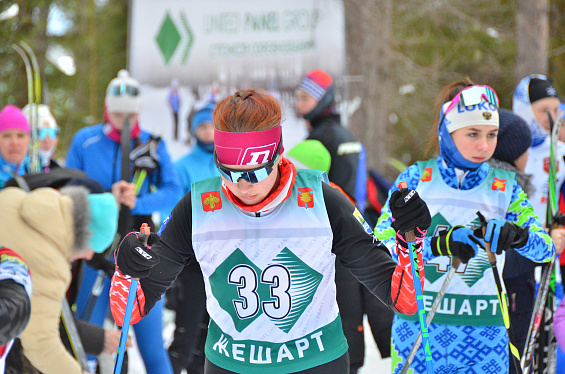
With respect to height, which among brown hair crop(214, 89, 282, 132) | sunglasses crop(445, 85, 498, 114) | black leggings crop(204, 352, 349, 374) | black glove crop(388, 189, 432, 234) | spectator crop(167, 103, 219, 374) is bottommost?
spectator crop(167, 103, 219, 374)

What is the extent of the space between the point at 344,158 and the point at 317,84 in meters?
0.69

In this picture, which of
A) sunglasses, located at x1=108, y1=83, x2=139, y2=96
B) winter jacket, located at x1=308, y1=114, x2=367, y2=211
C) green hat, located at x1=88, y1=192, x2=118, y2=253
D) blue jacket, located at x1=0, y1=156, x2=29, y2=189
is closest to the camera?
green hat, located at x1=88, y1=192, x2=118, y2=253

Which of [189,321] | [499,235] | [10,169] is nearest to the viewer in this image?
[499,235]

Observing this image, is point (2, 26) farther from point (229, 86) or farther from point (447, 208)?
point (229, 86)

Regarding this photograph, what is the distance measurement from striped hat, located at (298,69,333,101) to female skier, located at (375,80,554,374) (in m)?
1.65

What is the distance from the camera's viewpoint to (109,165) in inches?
191

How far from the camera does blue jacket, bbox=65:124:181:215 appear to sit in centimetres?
480

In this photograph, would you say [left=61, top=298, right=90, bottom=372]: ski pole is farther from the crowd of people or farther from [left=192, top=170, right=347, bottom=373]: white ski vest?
[left=192, top=170, right=347, bottom=373]: white ski vest

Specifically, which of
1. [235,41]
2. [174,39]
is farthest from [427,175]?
[174,39]

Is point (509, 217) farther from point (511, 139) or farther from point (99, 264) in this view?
point (99, 264)

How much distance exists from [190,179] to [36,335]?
2.69 m

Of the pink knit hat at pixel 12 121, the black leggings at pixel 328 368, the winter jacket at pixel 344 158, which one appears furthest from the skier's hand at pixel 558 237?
the pink knit hat at pixel 12 121

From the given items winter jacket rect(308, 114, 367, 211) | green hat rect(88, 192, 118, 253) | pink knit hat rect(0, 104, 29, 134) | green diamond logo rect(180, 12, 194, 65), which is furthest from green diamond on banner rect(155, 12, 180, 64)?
green hat rect(88, 192, 118, 253)

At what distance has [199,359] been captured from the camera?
430 cm
